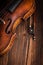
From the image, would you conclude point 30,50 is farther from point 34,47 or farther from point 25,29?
point 25,29

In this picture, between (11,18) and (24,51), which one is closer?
(11,18)

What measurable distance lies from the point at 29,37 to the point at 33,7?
0.91 ft

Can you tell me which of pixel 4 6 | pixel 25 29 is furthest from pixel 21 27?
pixel 4 6

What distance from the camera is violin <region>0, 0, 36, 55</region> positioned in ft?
4.33

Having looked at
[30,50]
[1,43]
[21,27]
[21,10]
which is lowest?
[30,50]

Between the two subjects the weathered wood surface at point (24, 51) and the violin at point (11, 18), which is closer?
the violin at point (11, 18)

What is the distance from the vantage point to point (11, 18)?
1354 millimetres

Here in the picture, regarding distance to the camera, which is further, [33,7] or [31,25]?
[31,25]

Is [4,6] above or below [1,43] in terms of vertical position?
above

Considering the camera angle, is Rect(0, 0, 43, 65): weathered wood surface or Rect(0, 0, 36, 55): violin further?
Rect(0, 0, 43, 65): weathered wood surface

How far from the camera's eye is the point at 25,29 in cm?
158

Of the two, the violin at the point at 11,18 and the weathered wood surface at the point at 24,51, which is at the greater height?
the violin at the point at 11,18

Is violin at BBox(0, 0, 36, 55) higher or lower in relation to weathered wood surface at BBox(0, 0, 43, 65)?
higher

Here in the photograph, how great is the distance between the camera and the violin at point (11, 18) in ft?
4.33
